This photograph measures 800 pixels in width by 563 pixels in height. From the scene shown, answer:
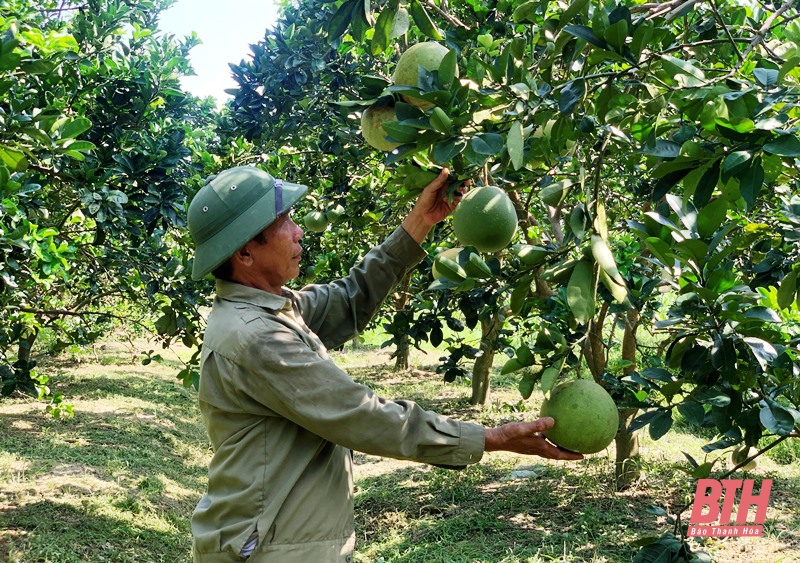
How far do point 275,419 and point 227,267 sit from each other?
0.46 metres

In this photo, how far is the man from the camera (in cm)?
157

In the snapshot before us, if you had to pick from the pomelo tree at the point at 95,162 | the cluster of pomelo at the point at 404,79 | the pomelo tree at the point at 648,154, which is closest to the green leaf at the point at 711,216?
the pomelo tree at the point at 648,154

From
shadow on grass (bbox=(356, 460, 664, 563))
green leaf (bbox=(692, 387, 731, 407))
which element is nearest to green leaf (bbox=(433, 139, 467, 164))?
green leaf (bbox=(692, 387, 731, 407))

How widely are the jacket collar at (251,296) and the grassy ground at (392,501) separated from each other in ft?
6.34

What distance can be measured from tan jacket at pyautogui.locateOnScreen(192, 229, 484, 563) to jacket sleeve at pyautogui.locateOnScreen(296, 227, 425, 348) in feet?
1.45

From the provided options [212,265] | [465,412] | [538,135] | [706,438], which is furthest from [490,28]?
[465,412]

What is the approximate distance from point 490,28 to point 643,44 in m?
1.35

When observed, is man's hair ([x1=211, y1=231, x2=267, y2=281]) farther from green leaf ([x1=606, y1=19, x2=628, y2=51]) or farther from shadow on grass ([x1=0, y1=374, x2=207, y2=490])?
shadow on grass ([x1=0, y1=374, x2=207, y2=490])

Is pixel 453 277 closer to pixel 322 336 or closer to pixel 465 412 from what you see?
pixel 322 336

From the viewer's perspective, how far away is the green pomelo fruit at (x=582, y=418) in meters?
1.54

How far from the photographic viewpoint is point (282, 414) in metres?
1.62

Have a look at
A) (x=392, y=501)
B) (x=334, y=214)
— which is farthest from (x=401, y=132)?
(x=392, y=501)

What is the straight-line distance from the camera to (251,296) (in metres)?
1.81

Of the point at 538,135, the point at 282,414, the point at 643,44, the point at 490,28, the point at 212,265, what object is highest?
the point at 490,28
